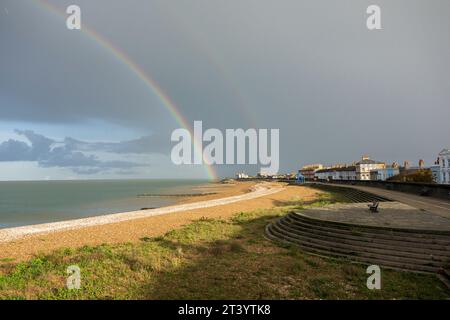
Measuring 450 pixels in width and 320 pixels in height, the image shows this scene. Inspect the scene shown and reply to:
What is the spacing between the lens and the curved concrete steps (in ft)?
35.9

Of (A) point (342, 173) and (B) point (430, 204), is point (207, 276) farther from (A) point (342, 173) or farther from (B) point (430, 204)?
(A) point (342, 173)

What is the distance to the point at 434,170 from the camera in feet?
317

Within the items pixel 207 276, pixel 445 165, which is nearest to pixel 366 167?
pixel 445 165

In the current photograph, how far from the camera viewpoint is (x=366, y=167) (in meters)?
134

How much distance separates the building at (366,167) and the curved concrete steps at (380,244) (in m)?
129

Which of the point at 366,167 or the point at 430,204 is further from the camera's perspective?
the point at 366,167

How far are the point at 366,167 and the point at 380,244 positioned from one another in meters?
136

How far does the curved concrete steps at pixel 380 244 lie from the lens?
1093cm

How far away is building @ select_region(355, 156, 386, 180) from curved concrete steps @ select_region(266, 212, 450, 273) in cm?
12927

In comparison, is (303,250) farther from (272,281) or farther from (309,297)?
(309,297)

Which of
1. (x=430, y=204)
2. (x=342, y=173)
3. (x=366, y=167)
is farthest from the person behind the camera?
(x=342, y=173)

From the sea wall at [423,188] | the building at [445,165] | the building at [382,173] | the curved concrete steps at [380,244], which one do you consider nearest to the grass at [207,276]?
the curved concrete steps at [380,244]

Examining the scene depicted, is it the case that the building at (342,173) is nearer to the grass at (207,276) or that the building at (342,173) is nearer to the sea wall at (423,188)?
the sea wall at (423,188)
